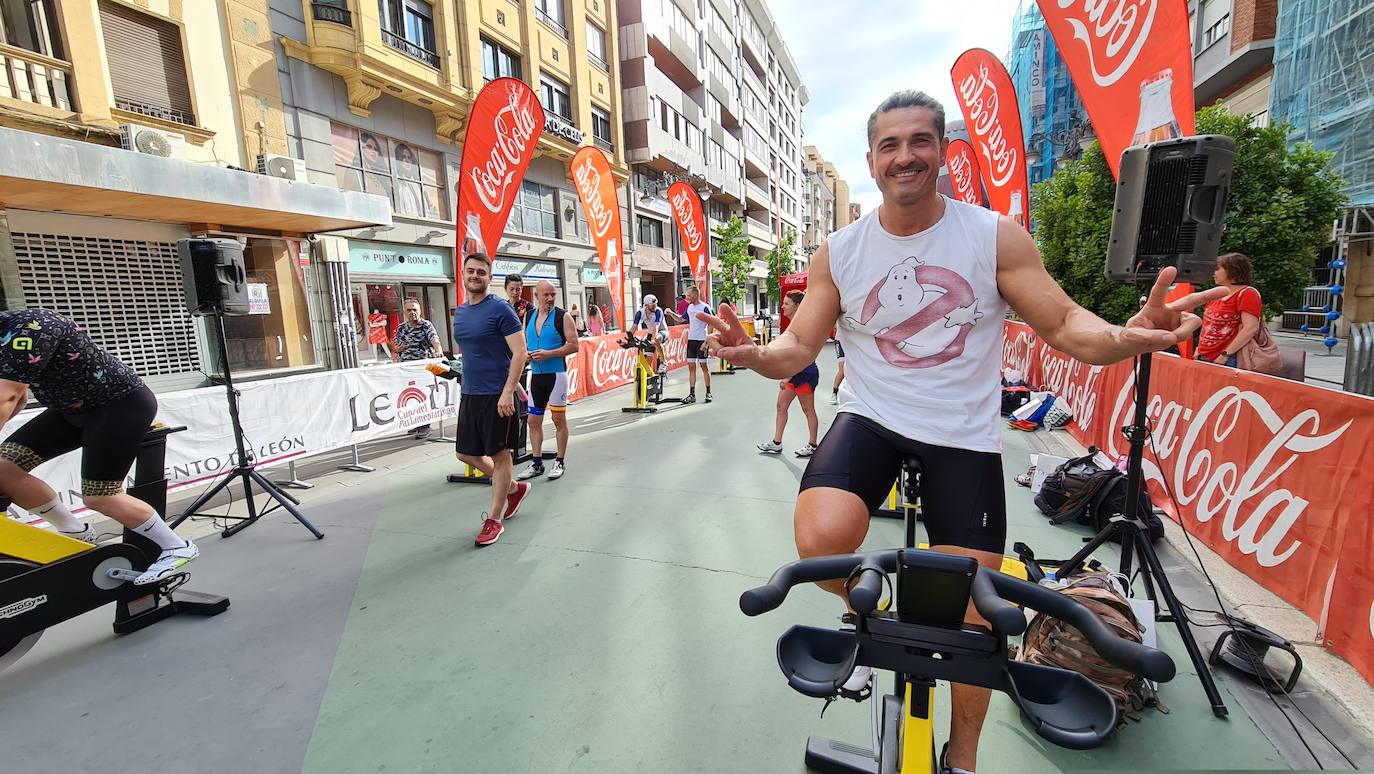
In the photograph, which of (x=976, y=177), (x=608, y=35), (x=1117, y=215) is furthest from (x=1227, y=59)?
(x=1117, y=215)

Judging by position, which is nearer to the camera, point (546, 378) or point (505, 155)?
point (546, 378)

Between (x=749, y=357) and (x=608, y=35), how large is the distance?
2746 cm

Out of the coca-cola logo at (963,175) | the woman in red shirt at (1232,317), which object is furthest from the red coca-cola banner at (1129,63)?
the coca-cola logo at (963,175)

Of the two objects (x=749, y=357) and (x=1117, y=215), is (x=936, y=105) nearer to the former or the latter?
(x=749, y=357)

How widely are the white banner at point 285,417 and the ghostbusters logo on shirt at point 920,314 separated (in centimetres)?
518

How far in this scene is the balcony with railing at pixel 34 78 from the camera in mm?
8062

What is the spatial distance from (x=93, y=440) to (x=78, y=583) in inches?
29.0

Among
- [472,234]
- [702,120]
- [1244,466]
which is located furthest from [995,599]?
[702,120]

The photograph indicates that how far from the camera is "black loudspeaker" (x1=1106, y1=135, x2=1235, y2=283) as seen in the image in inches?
92.9

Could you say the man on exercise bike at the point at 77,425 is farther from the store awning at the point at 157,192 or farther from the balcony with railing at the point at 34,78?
the balcony with railing at the point at 34,78

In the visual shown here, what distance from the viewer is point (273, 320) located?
11.8 metres

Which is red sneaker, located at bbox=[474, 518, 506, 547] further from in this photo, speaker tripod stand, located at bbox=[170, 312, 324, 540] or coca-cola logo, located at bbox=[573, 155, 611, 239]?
coca-cola logo, located at bbox=[573, 155, 611, 239]

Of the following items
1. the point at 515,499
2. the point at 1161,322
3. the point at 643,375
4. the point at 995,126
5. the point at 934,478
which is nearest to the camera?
the point at 1161,322

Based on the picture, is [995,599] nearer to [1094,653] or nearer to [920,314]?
[920,314]
